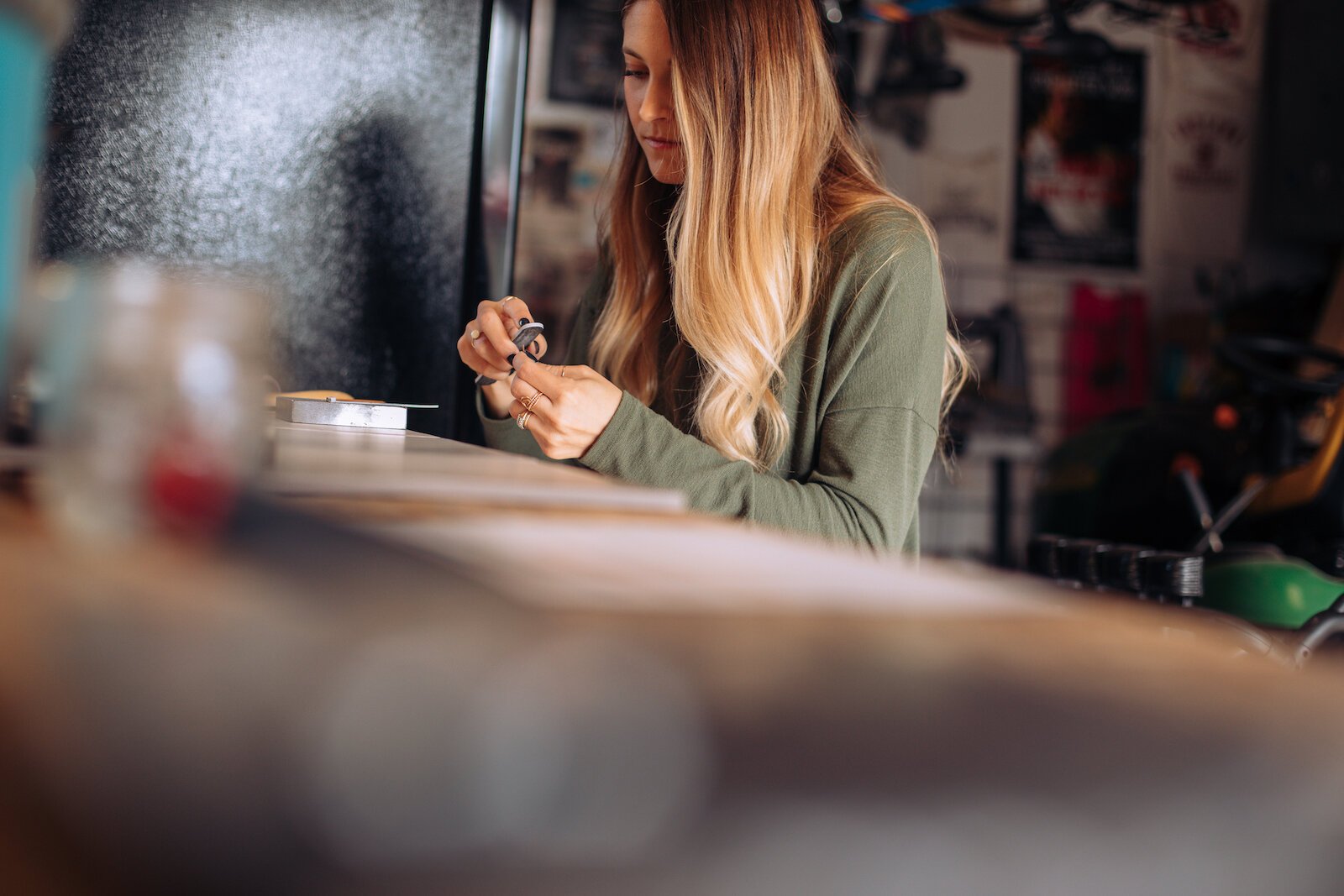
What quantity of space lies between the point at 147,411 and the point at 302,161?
128 cm

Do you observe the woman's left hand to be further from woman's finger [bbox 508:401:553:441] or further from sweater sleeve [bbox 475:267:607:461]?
sweater sleeve [bbox 475:267:607:461]

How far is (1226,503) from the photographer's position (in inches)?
146

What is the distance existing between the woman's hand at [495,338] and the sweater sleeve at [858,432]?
18 cm

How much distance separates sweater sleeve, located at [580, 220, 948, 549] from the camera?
1.21 meters

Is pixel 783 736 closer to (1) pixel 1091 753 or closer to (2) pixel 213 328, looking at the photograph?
(1) pixel 1091 753

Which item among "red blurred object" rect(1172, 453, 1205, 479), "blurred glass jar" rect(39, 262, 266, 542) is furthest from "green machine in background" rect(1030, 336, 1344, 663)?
"blurred glass jar" rect(39, 262, 266, 542)

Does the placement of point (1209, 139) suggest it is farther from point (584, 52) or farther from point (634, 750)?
point (634, 750)

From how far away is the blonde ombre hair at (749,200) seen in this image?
1397mm

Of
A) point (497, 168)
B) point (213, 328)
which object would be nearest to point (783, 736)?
point (213, 328)

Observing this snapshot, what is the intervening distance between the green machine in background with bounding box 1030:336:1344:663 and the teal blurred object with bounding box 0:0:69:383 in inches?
57.2

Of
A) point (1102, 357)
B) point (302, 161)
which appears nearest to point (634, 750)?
point (302, 161)

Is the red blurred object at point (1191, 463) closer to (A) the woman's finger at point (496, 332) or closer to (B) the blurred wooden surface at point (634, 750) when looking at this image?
(A) the woman's finger at point (496, 332)

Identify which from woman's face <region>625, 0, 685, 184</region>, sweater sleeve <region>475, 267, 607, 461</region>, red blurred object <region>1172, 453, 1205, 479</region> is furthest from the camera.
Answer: red blurred object <region>1172, 453, 1205, 479</region>

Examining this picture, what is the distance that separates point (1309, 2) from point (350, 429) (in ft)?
18.1
